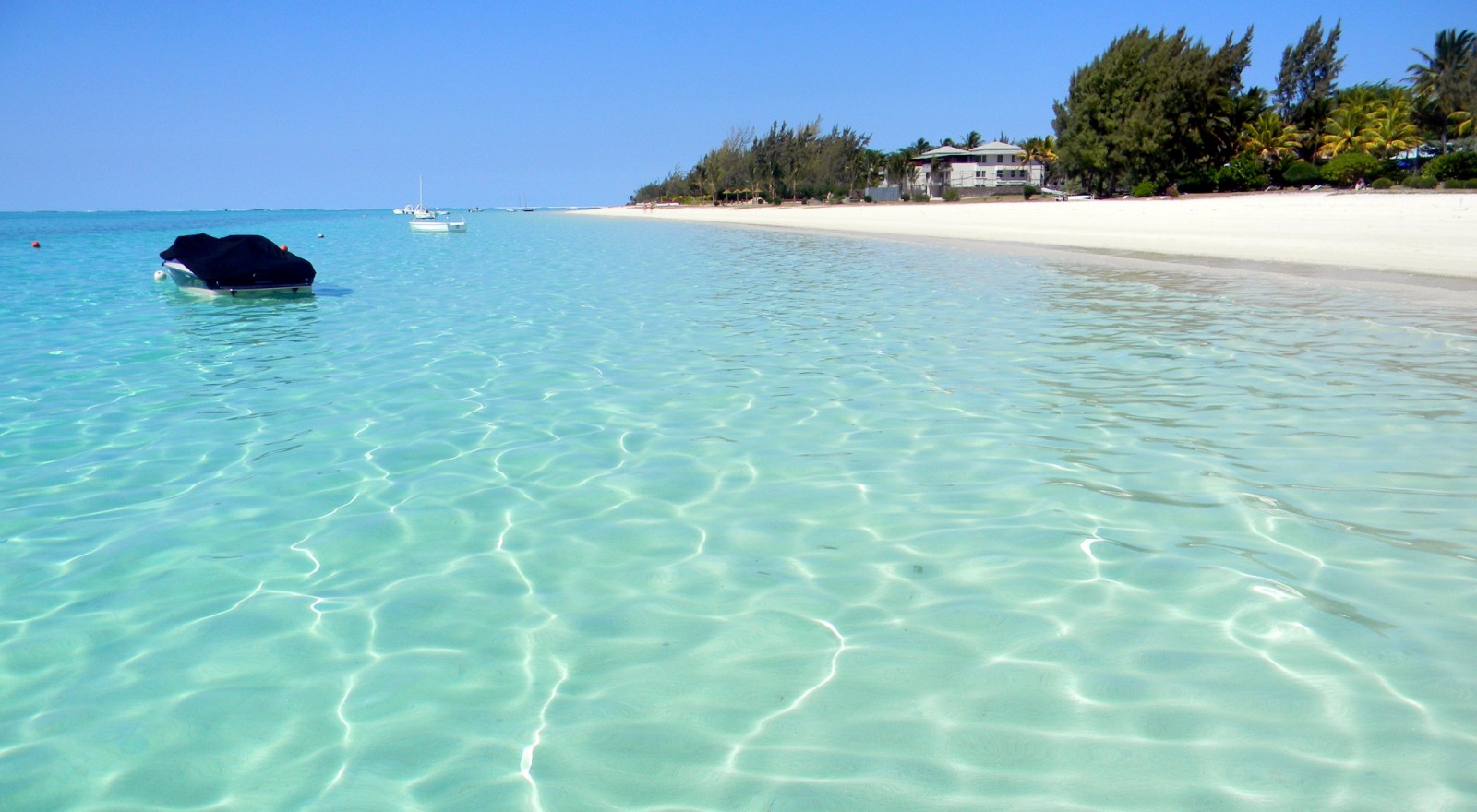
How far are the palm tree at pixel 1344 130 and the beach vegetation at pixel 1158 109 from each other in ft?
18.3

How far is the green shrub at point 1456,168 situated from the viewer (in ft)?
112

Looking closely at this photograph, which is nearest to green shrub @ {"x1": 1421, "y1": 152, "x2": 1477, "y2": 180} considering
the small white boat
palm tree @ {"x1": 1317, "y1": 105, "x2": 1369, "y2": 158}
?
palm tree @ {"x1": 1317, "y1": 105, "x2": 1369, "y2": 158}

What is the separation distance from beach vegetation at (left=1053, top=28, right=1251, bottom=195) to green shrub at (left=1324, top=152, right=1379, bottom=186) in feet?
26.8

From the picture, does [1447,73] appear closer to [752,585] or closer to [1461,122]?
[1461,122]

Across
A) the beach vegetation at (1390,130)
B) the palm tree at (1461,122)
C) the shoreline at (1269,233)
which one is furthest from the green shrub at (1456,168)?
the palm tree at (1461,122)

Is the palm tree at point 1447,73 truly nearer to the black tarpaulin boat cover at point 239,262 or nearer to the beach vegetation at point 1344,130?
the beach vegetation at point 1344,130

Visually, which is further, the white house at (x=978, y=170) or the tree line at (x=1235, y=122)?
the white house at (x=978, y=170)

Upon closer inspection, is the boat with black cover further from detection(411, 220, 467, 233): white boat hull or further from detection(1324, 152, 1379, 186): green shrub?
detection(1324, 152, 1379, 186): green shrub

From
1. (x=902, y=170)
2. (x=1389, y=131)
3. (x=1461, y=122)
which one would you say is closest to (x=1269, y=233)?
(x=1389, y=131)

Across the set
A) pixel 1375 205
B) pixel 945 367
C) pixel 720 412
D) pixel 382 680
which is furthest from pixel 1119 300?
pixel 1375 205

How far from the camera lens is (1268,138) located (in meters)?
49.6

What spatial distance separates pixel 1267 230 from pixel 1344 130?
124ft

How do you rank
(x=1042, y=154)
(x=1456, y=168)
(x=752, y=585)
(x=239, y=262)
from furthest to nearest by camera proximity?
(x=1042, y=154) < (x=1456, y=168) < (x=239, y=262) < (x=752, y=585)

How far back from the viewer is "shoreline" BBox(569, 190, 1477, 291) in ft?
48.7
